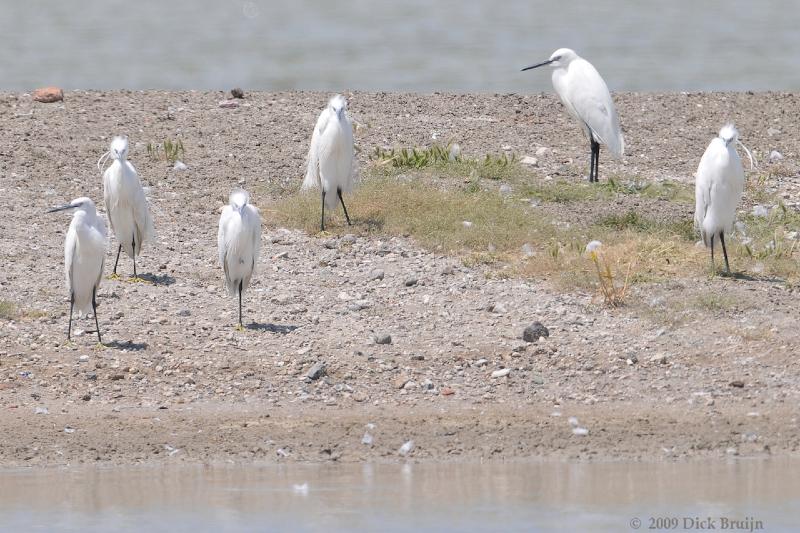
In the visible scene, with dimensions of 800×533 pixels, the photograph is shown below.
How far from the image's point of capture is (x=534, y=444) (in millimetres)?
7844

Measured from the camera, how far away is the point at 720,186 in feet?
34.4

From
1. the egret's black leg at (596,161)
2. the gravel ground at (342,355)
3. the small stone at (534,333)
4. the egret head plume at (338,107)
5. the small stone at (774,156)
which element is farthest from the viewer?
the small stone at (774,156)

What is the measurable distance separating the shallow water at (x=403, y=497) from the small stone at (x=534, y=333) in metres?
1.84

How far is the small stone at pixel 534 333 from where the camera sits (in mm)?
9398

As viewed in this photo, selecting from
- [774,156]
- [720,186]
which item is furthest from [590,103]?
[720,186]

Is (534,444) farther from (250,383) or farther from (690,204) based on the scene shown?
(690,204)

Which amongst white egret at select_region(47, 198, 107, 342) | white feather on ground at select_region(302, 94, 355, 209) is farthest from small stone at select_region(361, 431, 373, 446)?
white feather on ground at select_region(302, 94, 355, 209)

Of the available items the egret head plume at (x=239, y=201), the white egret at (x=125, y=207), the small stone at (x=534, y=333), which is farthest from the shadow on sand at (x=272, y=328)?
the small stone at (x=534, y=333)

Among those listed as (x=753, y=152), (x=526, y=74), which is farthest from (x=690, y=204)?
(x=526, y=74)

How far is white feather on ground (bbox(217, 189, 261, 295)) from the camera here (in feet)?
32.7

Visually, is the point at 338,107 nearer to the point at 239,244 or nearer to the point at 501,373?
the point at 239,244

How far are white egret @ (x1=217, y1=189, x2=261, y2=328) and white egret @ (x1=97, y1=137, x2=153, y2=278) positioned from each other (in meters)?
1.12

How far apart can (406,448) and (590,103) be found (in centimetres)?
663

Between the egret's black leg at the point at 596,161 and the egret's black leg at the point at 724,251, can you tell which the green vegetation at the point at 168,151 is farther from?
the egret's black leg at the point at 724,251
